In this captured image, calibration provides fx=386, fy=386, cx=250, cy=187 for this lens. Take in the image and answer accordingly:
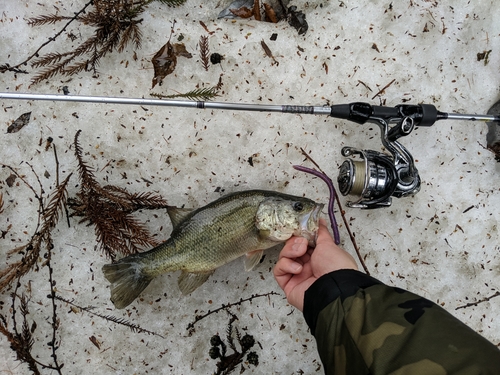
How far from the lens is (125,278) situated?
10.7 ft

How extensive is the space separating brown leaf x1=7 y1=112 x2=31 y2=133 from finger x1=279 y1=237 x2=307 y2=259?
8.97 ft

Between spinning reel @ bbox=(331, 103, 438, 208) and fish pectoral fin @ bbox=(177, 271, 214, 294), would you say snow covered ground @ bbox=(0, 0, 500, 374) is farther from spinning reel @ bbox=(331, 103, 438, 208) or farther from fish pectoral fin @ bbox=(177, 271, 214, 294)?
spinning reel @ bbox=(331, 103, 438, 208)

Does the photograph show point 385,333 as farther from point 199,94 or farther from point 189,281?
point 199,94

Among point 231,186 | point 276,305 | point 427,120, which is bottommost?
point 276,305

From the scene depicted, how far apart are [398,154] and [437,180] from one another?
93cm

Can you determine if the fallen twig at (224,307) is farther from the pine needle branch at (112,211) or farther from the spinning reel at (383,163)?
the spinning reel at (383,163)

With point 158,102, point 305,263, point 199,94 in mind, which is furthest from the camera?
point 199,94

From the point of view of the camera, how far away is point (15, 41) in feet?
12.1

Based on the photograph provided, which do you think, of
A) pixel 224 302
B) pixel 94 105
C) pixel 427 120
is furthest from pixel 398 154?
pixel 94 105

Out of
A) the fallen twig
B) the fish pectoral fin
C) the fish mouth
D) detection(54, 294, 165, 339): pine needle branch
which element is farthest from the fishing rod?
detection(54, 294, 165, 339): pine needle branch

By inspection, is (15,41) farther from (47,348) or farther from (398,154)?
(398,154)

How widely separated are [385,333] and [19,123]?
3633mm

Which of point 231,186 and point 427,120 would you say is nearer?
point 427,120

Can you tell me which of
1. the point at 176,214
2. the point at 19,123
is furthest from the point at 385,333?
the point at 19,123
